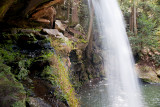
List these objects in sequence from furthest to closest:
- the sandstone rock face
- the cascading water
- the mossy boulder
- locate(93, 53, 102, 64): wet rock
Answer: locate(93, 53, 102, 64): wet rock → the cascading water → the sandstone rock face → the mossy boulder

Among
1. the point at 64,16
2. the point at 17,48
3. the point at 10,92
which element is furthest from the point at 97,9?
the point at 10,92

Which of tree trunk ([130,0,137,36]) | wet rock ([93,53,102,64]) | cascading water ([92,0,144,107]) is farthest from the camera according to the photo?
tree trunk ([130,0,137,36])

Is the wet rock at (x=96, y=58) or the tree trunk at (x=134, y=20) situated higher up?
the tree trunk at (x=134, y=20)

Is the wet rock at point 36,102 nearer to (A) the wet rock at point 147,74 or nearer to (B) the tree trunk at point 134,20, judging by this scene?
(A) the wet rock at point 147,74

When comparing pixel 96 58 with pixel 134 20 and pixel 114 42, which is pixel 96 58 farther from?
pixel 134 20

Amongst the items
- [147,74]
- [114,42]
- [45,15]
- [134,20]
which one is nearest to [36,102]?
[45,15]

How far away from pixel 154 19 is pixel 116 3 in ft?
16.2

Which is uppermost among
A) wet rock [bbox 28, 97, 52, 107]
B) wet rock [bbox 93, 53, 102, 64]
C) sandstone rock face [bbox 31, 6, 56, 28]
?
sandstone rock face [bbox 31, 6, 56, 28]

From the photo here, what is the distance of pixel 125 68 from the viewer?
14.5m

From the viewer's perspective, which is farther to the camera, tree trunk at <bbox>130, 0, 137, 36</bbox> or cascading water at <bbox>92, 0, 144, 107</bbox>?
tree trunk at <bbox>130, 0, 137, 36</bbox>

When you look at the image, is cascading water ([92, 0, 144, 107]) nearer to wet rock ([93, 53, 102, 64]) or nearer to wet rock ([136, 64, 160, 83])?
wet rock ([136, 64, 160, 83])

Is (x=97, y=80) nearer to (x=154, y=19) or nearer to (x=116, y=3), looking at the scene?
(x=116, y=3)

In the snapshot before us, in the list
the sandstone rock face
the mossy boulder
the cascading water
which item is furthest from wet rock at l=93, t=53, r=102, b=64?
the mossy boulder

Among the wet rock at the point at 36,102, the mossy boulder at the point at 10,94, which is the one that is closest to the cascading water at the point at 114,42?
the wet rock at the point at 36,102
